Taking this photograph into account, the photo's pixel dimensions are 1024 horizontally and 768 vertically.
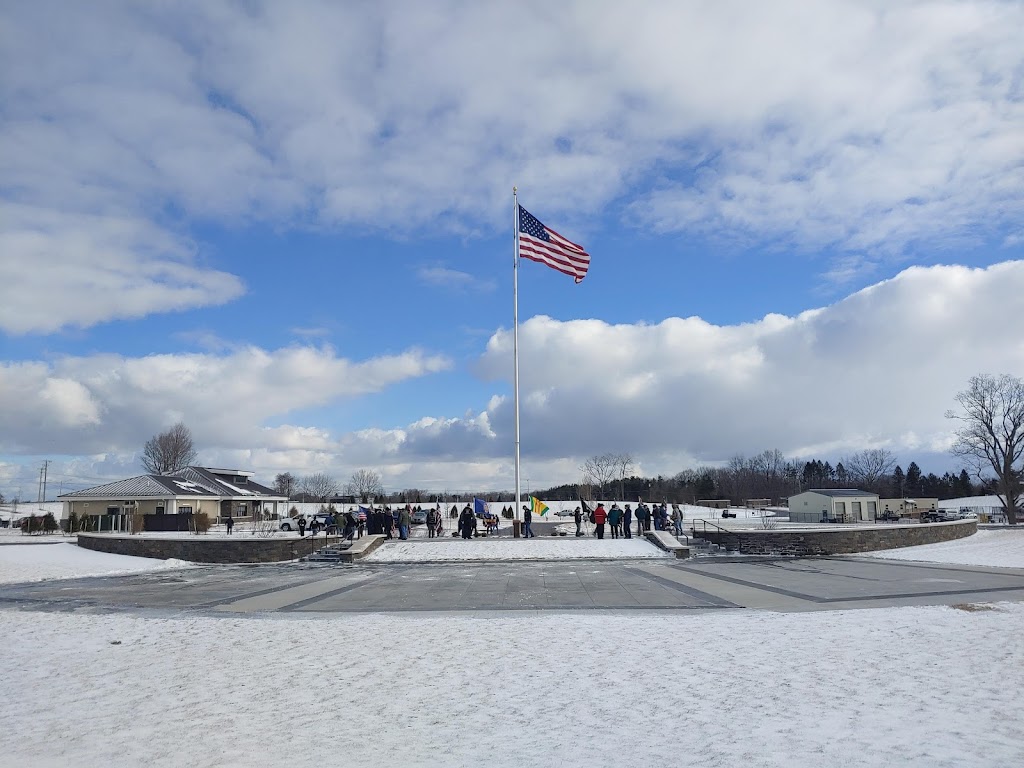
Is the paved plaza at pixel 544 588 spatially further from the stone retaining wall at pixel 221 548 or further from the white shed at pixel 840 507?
the white shed at pixel 840 507

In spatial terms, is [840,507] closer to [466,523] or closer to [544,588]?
[466,523]

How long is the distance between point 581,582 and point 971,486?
13960cm

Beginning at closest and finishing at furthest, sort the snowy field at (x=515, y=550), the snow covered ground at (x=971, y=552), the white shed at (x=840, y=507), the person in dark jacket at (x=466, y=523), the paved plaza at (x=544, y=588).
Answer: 1. the paved plaza at (x=544, y=588)
2. the snow covered ground at (x=971, y=552)
3. the snowy field at (x=515, y=550)
4. the person in dark jacket at (x=466, y=523)
5. the white shed at (x=840, y=507)

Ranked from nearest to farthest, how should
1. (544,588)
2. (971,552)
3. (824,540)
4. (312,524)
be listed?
(544,588)
(971,552)
(824,540)
(312,524)

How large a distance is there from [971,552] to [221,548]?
967 inches

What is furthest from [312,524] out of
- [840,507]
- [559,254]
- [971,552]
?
[840,507]

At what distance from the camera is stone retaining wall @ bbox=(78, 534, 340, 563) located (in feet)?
85.4

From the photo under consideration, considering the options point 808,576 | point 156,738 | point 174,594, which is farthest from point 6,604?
point 808,576

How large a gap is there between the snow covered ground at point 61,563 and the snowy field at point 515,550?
719 centimetres

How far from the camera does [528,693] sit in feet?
24.4

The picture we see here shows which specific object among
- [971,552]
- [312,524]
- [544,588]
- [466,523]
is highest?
[466,523]

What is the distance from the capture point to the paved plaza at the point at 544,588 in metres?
13.1

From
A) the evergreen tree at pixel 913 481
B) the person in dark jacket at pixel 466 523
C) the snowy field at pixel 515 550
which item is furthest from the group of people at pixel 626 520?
the evergreen tree at pixel 913 481

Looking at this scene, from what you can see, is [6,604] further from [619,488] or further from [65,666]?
[619,488]
